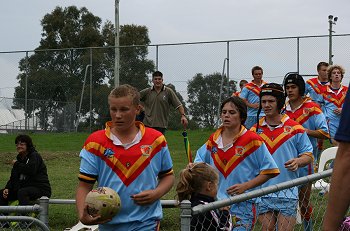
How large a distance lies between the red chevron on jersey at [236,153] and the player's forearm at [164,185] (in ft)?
3.33

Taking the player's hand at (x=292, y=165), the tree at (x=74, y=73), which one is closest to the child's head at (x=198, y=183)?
the player's hand at (x=292, y=165)

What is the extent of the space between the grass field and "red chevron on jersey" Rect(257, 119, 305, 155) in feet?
2.96

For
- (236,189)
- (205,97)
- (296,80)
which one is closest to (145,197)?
(236,189)

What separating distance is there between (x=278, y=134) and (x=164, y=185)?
2039mm

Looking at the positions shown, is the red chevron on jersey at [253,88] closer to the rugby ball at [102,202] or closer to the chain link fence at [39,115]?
the rugby ball at [102,202]

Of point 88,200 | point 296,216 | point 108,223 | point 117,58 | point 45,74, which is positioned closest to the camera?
point 88,200

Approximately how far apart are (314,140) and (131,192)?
164 inches

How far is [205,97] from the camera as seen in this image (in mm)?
26422

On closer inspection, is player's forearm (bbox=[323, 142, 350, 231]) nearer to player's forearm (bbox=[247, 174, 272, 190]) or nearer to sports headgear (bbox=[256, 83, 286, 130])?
player's forearm (bbox=[247, 174, 272, 190])

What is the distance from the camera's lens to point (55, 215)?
980 centimetres

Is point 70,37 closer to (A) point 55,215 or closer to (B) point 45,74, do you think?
(B) point 45,74

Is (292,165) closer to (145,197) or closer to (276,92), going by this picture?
(276,92)

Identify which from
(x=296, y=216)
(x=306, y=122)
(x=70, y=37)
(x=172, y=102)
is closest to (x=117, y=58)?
(x=172, y=102)

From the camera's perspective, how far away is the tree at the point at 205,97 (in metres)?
24.8
